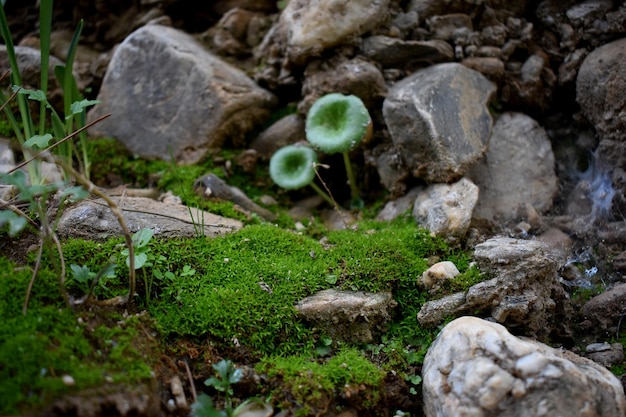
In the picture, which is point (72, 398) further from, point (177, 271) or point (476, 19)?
point (476, 19)

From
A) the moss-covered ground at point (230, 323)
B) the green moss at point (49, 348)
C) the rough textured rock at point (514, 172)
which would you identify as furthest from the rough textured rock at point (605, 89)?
the green moss at point (49, 348)

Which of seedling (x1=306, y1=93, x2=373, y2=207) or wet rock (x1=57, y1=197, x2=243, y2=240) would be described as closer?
wet rock (x1=57, y1=197, x2=243, y2=240)

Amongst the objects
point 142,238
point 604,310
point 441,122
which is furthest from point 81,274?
point 604,310

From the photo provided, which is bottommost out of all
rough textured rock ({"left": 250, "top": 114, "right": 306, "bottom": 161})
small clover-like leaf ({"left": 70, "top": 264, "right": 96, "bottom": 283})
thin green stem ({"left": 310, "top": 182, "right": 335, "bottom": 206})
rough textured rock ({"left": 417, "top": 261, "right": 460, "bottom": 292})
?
thin green stem ({"left": 310, "top": 182, "right": 335, "bottom": 206})

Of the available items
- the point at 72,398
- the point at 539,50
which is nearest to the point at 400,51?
the point at 539,50

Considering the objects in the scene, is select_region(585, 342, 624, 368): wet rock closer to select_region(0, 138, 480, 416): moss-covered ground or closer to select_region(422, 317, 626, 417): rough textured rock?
select_region(422, 317, 626, 417): rough textured rock

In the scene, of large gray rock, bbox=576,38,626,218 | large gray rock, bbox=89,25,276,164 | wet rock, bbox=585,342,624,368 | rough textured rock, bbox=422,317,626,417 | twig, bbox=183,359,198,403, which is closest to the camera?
rough textured rock, bbox=422,317,626,417

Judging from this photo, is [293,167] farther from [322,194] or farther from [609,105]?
[609,105]

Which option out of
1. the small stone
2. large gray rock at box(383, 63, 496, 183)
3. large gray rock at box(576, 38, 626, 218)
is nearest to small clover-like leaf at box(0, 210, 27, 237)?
the small stone
